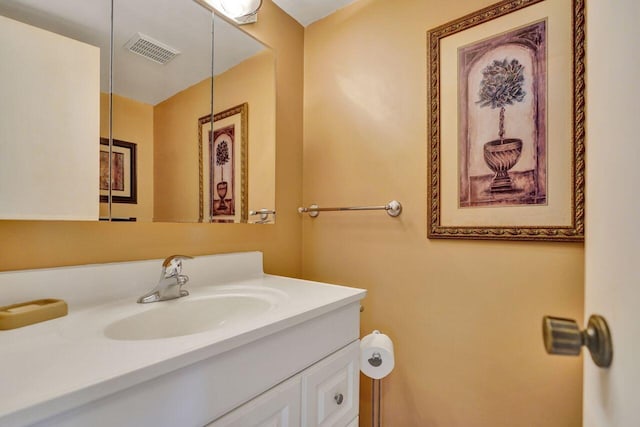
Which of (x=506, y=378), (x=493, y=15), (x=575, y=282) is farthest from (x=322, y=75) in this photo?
(x=506, y=378)

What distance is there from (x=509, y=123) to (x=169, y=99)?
1171mm

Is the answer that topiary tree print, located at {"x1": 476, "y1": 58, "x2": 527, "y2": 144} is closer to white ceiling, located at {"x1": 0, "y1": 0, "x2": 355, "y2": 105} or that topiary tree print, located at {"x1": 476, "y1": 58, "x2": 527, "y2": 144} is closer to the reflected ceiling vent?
white ceiling, located at {"x1": 0, "y1": 0, "x2": 355, "y2": 105}

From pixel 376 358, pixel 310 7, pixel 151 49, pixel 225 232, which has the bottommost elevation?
pixel 376 358

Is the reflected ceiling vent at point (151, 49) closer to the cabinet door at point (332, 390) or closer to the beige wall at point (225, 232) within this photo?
the beige wall at point (225, 232)

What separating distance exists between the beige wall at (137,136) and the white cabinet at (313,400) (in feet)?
2.23

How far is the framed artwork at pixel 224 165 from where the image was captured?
112 cm

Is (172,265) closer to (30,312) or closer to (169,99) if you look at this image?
Answer: (30,312)

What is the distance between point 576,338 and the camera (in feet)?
1.06

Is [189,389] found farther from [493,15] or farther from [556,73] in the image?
[493,15]

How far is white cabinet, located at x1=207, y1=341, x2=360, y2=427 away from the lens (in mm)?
616

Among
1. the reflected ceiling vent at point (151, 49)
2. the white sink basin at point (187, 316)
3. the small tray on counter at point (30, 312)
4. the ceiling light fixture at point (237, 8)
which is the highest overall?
the ceiling light fixture at point (237, 8)

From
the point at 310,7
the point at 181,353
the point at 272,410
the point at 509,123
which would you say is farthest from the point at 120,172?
the point at 509,123

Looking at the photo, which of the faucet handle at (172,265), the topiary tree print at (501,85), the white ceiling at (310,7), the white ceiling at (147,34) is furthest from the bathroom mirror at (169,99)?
the topiary tree print at (501,85)

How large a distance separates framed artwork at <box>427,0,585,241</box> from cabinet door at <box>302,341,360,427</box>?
1.86 feet
